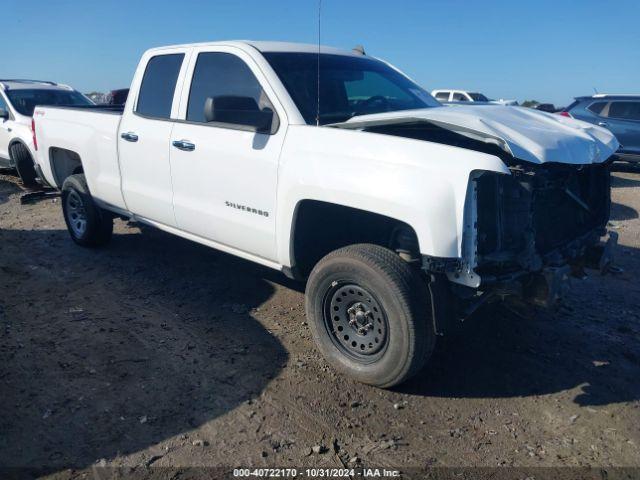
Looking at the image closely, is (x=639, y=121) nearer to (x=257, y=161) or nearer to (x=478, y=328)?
(x=478, y=328)

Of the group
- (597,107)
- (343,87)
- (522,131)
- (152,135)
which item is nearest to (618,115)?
(597,107)

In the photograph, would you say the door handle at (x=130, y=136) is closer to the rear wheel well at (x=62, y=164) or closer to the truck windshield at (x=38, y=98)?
the rear wheel well at (x=62, y=164)

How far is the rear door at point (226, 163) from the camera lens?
3736 millimetres

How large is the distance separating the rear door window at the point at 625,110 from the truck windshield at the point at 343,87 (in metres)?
10.1

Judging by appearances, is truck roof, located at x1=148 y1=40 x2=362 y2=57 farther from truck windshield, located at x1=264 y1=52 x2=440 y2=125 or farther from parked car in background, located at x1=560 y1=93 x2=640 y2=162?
parked car in background, located at x1=560 y1=93 x2=640 y2=162

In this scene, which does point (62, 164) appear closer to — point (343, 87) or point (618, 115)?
point (343, 87)

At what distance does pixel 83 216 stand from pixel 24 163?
4.18m

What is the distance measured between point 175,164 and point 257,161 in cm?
96

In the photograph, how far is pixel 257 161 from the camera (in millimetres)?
3727

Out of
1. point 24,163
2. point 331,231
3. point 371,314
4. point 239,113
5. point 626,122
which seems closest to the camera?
point 371,314

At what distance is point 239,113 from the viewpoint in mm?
3598

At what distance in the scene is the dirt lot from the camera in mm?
2893

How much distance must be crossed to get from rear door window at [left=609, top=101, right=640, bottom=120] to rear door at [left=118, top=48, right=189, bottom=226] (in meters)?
11.7

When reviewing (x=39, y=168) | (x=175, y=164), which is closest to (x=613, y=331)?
(x=175, y=164)
